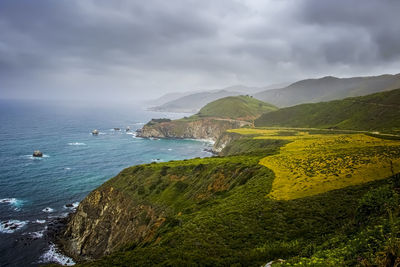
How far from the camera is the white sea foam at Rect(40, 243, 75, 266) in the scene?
51.1 meters

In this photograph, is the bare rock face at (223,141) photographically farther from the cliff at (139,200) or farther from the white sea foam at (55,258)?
the white sea foam at (55,258)

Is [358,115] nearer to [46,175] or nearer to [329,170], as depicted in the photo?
[329,170]

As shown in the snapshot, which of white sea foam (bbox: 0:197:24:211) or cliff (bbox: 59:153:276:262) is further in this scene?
white sea foam (bbox: 0:197:24:211)

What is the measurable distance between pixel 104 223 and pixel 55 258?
12.6 m

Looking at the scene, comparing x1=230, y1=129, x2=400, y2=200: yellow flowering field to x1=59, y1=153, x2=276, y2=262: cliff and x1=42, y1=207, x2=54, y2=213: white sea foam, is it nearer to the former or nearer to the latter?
x1=59, y1=153, x2=276, y2=262: cliff

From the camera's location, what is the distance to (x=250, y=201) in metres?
30.3

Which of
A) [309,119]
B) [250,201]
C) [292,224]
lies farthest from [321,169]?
[309,119]

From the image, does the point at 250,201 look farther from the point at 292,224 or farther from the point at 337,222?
the point at 337,222

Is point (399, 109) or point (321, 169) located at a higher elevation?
point (399, 109)

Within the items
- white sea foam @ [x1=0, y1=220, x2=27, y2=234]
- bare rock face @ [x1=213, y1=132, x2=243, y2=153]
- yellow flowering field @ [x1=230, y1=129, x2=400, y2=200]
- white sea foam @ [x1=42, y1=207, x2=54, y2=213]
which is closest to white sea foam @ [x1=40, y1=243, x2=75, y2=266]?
white sea foam @ [x1=0, y1=220, x2=27, y2=234]

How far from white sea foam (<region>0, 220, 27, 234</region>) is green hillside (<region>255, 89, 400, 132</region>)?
13923 cm

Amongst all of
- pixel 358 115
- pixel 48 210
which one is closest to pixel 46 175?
pixel 48 210

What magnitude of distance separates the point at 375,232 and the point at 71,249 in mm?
66357

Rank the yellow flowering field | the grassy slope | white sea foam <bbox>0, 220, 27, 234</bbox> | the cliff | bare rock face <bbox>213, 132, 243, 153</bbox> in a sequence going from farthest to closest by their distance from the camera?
bare rock face <bbox>213, 132, 243, 153</bbox>
white sea foam <bbox>0, 220, 27, 234</bbox>
the cliff
the yellow flowering field
the grassy slope
